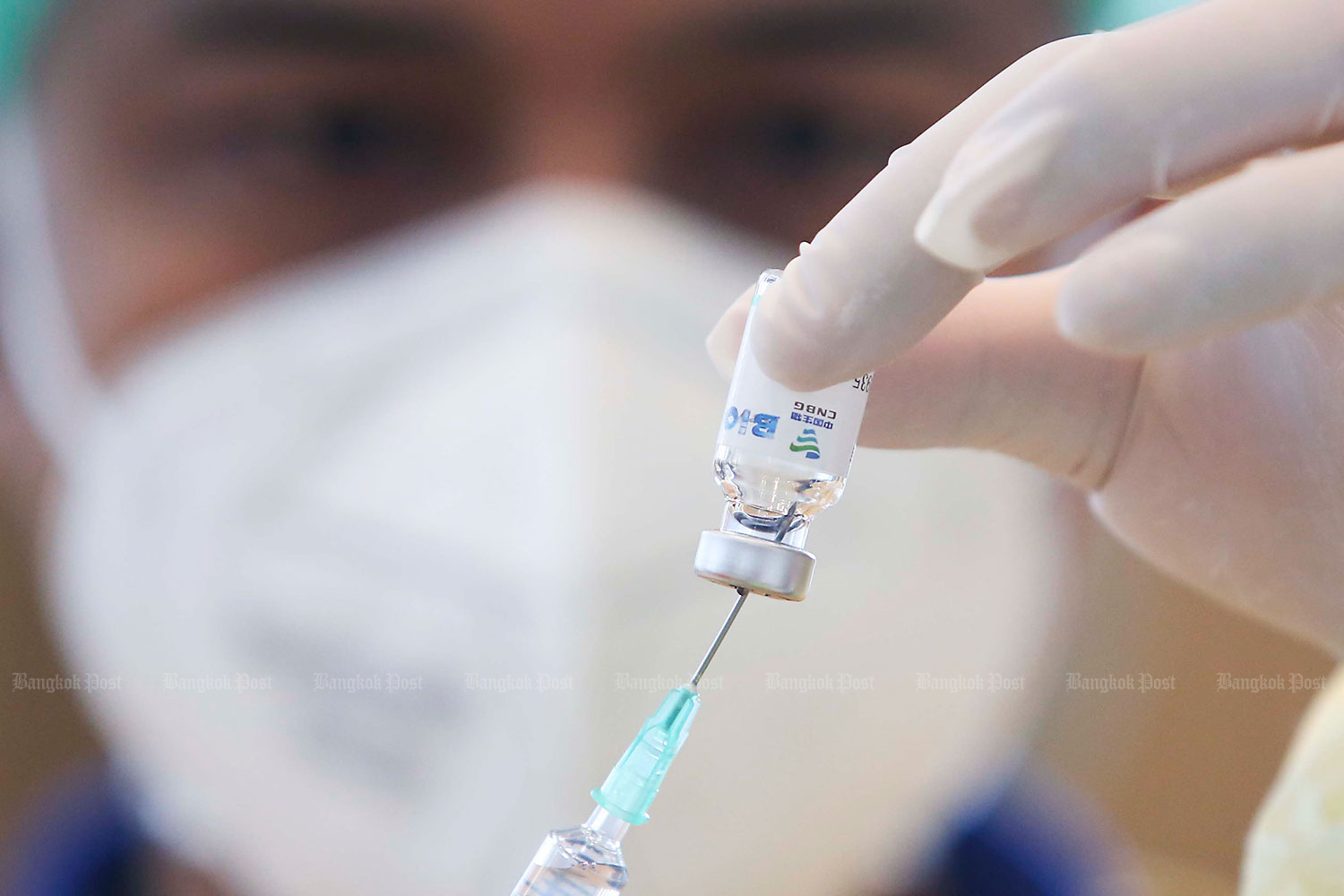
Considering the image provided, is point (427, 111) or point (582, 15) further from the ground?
point (582, 15)

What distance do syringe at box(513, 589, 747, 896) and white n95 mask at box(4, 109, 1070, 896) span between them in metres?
0.54

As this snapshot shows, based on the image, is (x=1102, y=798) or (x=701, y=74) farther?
(x=1102, y=798)

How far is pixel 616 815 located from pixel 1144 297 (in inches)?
18.4

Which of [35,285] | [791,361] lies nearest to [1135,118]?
[791,361]

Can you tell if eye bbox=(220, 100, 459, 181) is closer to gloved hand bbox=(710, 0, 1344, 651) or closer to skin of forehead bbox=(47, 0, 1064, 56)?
skin of forehead bbox=(47, 0, 1064, 56)

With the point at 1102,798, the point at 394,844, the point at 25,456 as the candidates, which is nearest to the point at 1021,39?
the point at 394,844

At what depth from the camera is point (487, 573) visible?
131 centimetres

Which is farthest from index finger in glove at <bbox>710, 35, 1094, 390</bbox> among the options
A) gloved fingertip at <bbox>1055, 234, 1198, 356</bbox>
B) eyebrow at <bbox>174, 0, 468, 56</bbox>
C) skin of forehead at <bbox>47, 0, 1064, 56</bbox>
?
eyebrow at <bbox>174, 0, 468, 56</bbox>

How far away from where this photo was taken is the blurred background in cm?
135

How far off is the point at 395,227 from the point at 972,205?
1.12m

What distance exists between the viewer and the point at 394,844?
1385mm

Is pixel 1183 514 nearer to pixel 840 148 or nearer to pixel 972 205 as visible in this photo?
pixel 972 205

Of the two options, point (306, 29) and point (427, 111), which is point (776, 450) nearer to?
point (427, 111)

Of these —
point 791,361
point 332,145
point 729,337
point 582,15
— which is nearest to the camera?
point 791,361
